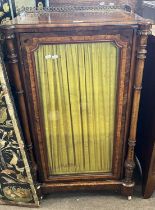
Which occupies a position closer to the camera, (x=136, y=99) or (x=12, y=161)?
(x=136, y=99)

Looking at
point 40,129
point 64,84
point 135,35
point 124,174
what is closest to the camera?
point 135,35

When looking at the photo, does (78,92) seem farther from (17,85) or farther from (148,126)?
(148,126)

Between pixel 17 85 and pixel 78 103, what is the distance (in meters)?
0.29

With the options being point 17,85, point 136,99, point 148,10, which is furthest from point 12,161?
point 148,10

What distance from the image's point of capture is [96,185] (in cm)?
132

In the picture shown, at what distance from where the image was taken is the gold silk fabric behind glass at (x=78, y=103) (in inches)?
39.4

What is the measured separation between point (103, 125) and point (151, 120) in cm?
26

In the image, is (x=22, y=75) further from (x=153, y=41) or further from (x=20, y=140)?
(x=153, y=41)

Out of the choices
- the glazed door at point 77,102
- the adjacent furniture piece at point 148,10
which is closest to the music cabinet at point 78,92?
the glazed door at point 77,102

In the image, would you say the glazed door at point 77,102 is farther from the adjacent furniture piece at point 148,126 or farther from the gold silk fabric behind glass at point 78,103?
the adjacent furniture piece at point 148,126

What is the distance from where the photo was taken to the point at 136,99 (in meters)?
1.08

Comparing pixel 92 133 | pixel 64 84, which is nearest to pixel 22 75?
pixel 64 84

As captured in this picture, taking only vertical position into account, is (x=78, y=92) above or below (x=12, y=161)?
above

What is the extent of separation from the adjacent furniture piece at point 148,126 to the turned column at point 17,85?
2.05 feet
